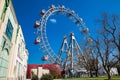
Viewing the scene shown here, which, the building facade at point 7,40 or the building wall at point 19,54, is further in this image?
the building wall at point 19,54

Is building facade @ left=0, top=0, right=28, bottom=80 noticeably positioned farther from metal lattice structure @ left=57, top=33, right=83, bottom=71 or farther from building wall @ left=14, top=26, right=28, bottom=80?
metal lattice structure @ left=57, top=33, right=83, bottom=71

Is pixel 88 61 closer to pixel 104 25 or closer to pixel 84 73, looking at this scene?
pixel 84 73

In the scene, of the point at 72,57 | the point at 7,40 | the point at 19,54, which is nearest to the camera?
the point at 7,40

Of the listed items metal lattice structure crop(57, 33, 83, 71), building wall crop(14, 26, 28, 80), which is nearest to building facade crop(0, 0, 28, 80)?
building wall crop(14, 26, 28, 80)

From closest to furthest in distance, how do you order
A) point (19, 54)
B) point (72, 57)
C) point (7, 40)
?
1. point (7, 40)
2. point (19, 54)
3. point (72, 57)

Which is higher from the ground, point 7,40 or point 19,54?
point 7,40

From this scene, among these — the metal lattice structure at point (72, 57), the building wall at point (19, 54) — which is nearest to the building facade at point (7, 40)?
the building wall at point (19, 54)

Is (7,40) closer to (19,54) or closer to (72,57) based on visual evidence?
(19,54)

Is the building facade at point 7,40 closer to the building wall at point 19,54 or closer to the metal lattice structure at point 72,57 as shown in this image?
the building wall at point 19,54

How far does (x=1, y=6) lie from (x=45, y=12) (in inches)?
1334

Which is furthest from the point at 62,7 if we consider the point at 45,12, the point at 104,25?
the point at 104,25

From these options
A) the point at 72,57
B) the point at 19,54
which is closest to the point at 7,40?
the point at 19,54

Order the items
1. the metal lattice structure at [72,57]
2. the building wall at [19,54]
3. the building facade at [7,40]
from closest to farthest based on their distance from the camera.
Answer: the building facade at [7,40] < the building wall at [19,54] < the metal lattice structure at [72,57]

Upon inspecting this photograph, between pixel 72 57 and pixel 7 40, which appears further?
pixel 72 57
